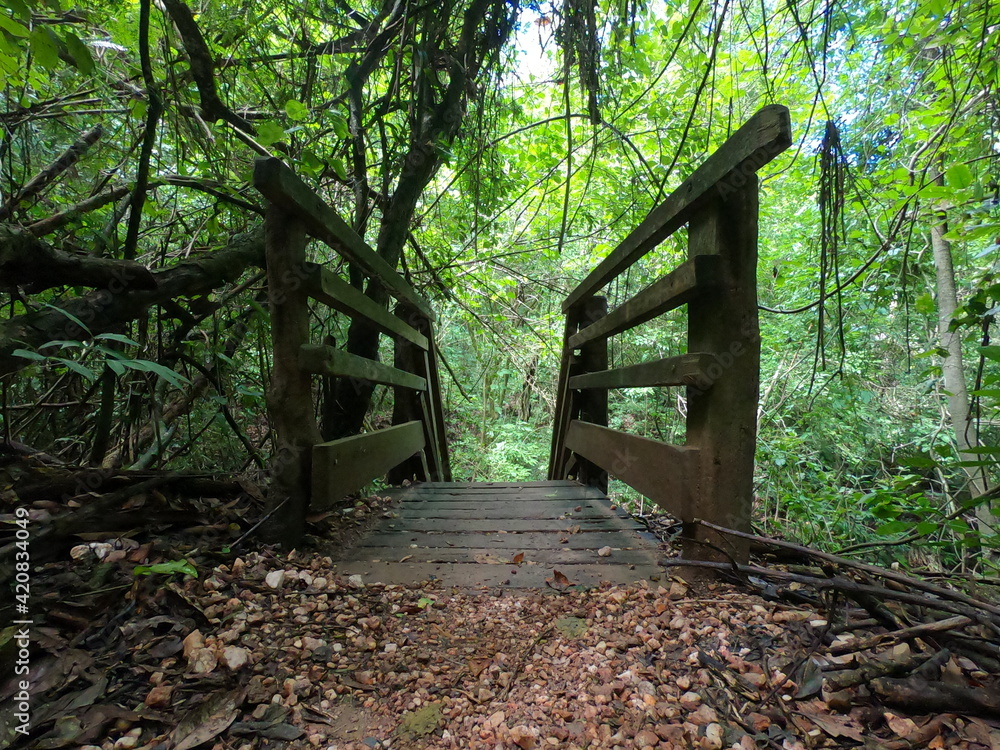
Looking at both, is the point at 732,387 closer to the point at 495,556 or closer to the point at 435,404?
the point at 495,556

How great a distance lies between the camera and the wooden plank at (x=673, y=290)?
135cm

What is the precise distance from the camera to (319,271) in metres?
1.57

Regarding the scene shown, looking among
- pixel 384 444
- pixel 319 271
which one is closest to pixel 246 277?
pixel 384 444

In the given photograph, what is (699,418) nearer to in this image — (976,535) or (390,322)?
(976,535)

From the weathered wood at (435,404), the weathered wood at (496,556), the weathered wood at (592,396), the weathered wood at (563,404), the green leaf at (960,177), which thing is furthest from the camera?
the weathered wood at (435,404)

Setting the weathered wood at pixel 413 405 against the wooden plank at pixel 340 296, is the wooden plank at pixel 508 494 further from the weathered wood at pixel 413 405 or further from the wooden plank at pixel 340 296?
the wooden plank at pixel 340 296

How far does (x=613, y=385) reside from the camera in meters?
2.17

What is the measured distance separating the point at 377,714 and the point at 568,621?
0.55 m

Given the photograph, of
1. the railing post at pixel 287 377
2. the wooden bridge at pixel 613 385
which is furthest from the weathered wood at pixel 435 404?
the railing post at pixel 287 377

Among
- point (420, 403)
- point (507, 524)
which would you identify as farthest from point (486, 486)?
point (507, 524)

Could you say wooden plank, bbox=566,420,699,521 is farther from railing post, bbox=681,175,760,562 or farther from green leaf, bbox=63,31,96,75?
green leaf, bbox=63,31,96,75

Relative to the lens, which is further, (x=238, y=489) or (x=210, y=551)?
(x=238, y=489)

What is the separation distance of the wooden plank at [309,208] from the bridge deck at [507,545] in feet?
4.04

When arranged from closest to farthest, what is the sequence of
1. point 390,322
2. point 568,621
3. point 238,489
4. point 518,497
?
point 568,621, point 238,489, point 390,322, point 518,497
